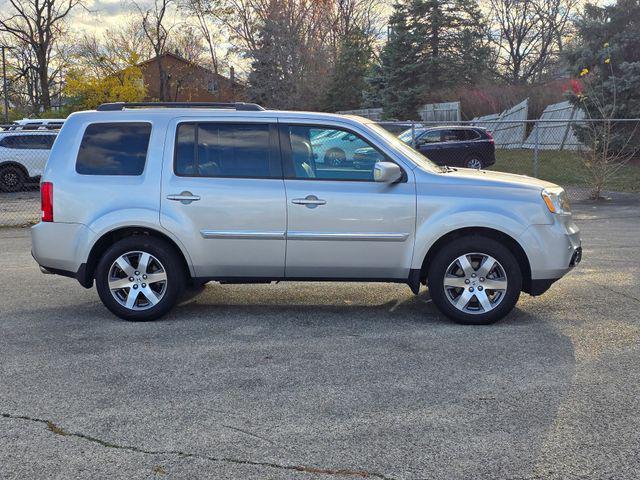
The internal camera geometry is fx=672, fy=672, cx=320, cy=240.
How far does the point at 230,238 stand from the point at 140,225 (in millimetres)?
782

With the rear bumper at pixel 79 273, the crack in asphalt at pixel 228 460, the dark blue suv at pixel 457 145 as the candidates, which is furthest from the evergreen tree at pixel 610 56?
the crack in asphalt at pixel 228 460

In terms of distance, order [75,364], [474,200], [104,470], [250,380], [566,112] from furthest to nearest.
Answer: [566,112], [474,200], [75,364], [250,380], [104,470]

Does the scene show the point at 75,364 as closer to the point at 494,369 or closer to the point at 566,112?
the point at 494,369

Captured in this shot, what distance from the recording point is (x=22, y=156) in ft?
61.3

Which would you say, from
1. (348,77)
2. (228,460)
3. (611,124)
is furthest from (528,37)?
(228,460)

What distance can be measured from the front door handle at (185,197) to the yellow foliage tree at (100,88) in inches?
1325

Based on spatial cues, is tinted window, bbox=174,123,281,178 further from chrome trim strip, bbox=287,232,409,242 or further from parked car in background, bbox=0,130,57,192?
parked car in background, bbox=0,130,57,192

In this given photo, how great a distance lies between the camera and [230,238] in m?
5.72

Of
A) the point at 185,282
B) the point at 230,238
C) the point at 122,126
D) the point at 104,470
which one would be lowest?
the point at 104,470

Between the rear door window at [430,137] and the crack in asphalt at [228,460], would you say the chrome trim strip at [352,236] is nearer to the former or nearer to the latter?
the crack in asphalt at [228,460]

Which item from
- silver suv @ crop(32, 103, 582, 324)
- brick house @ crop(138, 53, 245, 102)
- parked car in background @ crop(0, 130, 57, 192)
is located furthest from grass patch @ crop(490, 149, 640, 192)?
brick house @ crop(138, 53, 245, 102)

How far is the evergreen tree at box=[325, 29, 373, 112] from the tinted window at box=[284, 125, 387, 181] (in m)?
40.2

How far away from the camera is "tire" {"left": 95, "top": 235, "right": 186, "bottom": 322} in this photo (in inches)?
228

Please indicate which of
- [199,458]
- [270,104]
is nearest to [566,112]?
[270,104]
